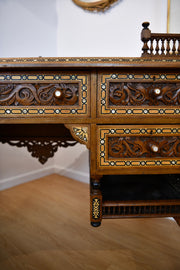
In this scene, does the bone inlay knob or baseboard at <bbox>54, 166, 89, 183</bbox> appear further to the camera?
baseboard at <bbox>54, 166, 89, 183</bbox>

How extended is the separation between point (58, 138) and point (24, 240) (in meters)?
0.61

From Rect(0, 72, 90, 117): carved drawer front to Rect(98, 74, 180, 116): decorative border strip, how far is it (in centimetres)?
6

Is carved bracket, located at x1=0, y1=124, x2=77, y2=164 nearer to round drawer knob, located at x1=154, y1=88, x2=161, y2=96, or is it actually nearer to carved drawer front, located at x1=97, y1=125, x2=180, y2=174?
carved drawer front, located at x1=97, y1=125, x2=180, y2=174

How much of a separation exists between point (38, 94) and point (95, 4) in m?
1.10

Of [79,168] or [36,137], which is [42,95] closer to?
[36,137]

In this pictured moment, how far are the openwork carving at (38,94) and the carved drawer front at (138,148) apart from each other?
0.16 metres

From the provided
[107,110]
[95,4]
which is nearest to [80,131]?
[107,110]

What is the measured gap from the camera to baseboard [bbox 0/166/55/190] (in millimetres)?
1521

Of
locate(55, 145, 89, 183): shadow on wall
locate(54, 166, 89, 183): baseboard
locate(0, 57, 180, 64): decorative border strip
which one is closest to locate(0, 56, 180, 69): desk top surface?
locate(0, 57, 180, 64): decorative border strip

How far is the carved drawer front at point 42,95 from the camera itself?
0.59 metres

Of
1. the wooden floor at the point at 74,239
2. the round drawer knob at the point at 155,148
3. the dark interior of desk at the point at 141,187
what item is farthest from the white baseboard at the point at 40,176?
the round drawer knob at the point at 155,148

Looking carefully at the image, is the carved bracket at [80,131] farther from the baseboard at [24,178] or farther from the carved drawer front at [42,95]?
the baseboard at [24,178]

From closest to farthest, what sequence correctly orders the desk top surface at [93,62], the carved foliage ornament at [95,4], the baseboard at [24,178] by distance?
the desk top surface at [93,62]
the carved foliage ornament at [95,4]
the baseboard at [24,178]

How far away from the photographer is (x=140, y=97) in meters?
0.60
